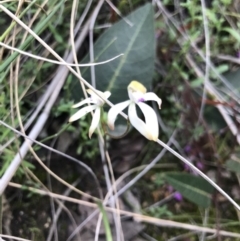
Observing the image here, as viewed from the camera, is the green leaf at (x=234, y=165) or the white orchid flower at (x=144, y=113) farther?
the green leaf at (x=234, y=165)

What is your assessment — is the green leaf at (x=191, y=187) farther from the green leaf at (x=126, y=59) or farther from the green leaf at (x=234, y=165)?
the green leaf at (x=126, y=59)

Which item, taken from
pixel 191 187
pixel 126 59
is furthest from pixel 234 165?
pixel 126 59

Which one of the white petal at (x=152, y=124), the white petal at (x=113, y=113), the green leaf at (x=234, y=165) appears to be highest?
the white petal at (x=113, y=113)

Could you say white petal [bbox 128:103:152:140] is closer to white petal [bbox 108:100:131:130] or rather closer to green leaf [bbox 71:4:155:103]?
white petal [bbox 108:100:131:130]

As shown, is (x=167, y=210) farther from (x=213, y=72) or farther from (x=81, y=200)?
(x=213, y=72)

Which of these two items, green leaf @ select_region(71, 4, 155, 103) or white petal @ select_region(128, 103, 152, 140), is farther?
green leaf @ select_region(71, 4, 155, 103)

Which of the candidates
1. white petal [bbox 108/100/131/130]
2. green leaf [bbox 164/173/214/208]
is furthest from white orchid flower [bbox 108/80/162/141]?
green leaf [bbox 164/173/214/208]

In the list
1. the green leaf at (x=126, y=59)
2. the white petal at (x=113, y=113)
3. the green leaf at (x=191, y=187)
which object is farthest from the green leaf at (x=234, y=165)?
the white petal at (x=113, y=113)
